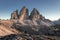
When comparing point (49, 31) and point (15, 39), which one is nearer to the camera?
point (15, 39)

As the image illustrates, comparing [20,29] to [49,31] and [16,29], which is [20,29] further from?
[49,31]

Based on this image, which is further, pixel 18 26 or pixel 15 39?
pixel 18 26

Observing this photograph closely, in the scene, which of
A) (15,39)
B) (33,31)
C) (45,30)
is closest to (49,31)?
(45,30)

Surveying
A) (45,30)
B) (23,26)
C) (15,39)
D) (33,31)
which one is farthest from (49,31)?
(15,39)

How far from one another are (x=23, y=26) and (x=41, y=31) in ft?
75.8

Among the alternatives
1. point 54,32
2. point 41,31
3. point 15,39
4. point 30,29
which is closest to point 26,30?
point 30,29

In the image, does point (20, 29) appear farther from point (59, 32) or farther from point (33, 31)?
point (59, 32)

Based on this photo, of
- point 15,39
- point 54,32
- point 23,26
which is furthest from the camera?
point 23,26

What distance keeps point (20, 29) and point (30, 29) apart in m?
11.2

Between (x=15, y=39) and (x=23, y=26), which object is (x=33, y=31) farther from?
(x=15, y=39)

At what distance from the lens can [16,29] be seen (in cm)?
16175

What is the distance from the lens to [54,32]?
6275 inches

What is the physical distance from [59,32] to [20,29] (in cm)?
4144

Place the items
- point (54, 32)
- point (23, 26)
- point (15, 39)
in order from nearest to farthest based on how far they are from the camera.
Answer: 1. point (15, 39)
2. point (54, 32)
3. point (23, 26)
